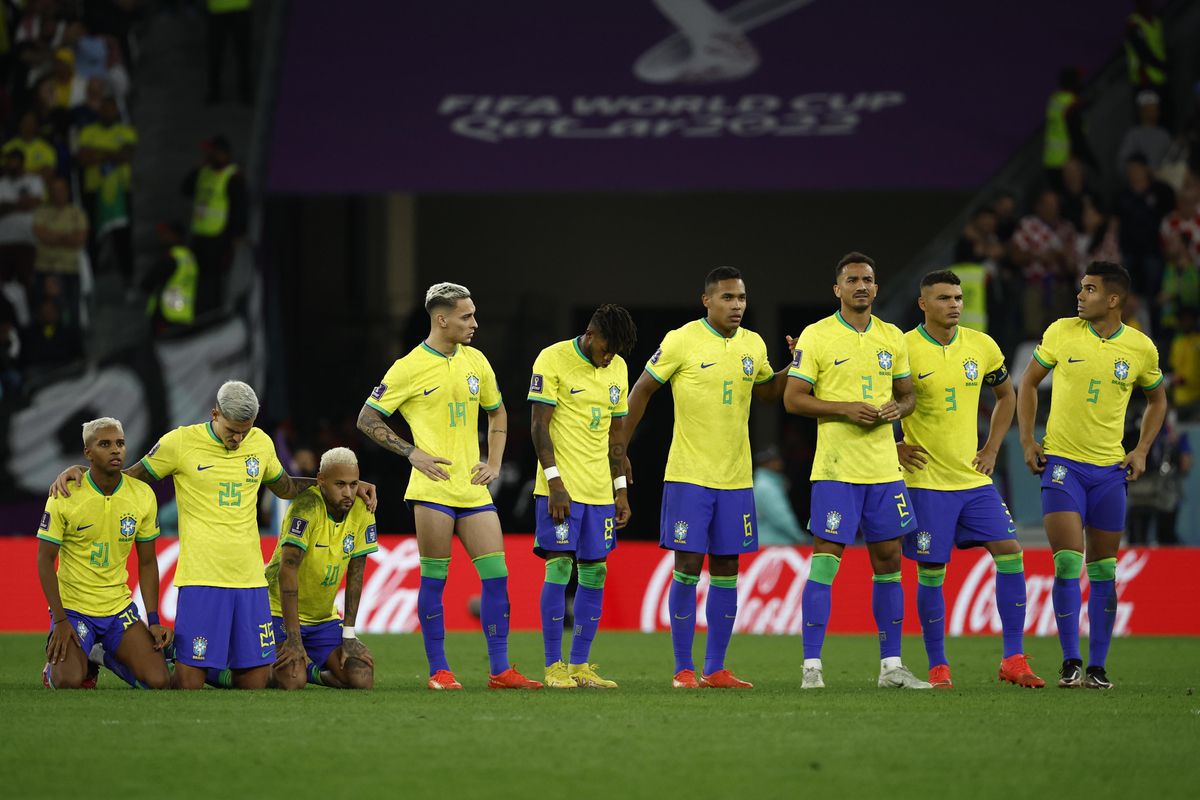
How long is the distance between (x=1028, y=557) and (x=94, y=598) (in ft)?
28.8

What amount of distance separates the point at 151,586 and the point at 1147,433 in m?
5.80

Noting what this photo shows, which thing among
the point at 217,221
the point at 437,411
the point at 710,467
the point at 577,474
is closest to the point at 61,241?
the point at 217,221

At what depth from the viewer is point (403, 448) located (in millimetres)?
10172

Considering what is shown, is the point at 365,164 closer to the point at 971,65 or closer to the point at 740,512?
the point at 971,65

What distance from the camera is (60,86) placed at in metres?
22.2

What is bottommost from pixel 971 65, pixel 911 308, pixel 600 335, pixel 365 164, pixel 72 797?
pixel 72 797

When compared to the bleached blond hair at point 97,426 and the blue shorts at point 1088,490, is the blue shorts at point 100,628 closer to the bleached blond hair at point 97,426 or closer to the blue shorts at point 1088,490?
the bleached blond hair at point 97,426

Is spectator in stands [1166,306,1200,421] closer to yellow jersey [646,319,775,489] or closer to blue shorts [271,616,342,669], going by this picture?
yellow jersey [646,319,775,489]

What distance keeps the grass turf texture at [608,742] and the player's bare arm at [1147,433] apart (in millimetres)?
1252

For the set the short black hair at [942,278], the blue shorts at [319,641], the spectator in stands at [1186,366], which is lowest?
the blue shorts at [319,641]

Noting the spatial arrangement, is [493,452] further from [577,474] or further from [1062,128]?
[1062,128]

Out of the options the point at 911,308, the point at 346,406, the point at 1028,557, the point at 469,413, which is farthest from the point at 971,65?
the point at 469,413

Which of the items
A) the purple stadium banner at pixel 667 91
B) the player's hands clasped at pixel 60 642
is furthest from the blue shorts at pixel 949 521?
the purple stadium banner at pixel 667 91

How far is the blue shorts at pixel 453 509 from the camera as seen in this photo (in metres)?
10.2
